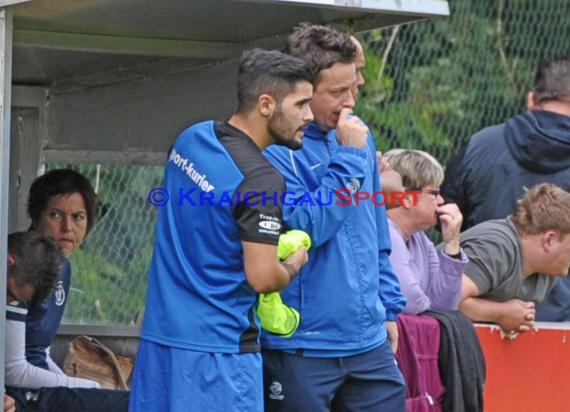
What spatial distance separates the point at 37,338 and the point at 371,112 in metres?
4.25

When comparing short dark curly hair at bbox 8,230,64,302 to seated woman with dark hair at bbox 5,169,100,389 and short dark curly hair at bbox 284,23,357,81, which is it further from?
short dark curly hair at bbox 284,23,357,81

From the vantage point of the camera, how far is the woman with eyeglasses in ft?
17.5

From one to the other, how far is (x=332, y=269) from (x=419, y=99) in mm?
5362

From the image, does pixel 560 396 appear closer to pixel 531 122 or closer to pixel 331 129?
pixel 531 122

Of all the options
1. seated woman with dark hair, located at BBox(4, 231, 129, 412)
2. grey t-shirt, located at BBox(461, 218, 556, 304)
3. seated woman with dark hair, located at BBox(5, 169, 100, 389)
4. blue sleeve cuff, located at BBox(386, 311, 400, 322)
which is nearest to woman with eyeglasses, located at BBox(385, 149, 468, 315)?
grey t-shirt, located at BBox(461, 218, 556, 304)

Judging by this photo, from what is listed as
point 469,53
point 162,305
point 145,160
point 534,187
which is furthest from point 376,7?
point 469,53

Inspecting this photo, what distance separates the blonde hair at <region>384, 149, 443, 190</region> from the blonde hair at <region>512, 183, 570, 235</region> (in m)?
0.49

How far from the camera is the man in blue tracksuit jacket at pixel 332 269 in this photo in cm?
430

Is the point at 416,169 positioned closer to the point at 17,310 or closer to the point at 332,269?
the point at 332,269

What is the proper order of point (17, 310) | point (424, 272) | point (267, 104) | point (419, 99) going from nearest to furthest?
point (267, 104) < point (17, 310) < point (424, 272) < point (419, 99)

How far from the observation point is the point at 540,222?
5.84 metres

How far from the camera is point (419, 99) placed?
962cm

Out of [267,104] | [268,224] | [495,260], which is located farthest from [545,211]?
[268,224]

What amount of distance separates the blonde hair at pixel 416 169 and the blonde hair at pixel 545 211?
0.49 metres
